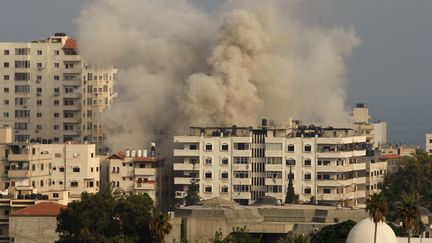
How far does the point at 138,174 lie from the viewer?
150 metres

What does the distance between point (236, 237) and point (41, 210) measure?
53.7 ft

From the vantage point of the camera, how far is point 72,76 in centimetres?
17312

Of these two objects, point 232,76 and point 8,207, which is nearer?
point 8,207

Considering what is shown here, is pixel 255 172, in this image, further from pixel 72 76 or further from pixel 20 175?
pixel 72 76

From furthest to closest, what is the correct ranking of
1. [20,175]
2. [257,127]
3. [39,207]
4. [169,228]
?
[257,127] < [20,175] < [39,207] < [169,228]

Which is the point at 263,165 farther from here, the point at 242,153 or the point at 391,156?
the point at 391,156

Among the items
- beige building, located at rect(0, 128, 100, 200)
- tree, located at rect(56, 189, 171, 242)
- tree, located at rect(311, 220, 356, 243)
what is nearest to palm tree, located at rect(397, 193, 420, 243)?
tree, located at rect(311, 220, 356, 243)

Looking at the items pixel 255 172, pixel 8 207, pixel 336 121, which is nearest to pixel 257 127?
pixel 255 172

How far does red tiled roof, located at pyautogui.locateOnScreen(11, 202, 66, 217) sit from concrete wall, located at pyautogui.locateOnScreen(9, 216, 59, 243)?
22 cm

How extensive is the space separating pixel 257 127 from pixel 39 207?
31.3m

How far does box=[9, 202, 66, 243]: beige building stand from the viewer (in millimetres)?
123188

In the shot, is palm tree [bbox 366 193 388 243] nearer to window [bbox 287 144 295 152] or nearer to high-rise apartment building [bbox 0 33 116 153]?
window [bbox 287 144 295 152]

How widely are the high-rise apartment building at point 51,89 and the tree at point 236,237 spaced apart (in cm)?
5776

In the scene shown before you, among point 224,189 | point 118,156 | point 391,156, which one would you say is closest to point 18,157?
point 118,156
